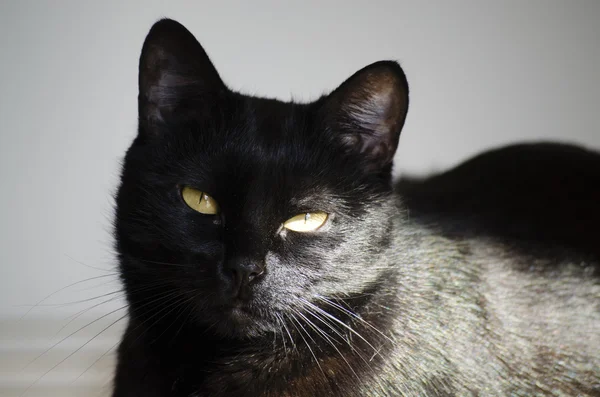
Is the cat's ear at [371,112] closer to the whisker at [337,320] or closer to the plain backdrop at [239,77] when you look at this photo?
the whisker at [337,320]

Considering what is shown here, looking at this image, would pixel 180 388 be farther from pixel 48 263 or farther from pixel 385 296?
pixel 48 263

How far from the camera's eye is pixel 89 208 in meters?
1.69

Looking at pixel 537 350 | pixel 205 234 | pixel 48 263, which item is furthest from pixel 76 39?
pixel 537 350

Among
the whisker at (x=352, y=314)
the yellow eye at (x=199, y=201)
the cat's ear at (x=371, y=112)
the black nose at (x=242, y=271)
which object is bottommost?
the whisker at (x=352, y=314)

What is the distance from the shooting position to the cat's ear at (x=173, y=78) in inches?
37.9

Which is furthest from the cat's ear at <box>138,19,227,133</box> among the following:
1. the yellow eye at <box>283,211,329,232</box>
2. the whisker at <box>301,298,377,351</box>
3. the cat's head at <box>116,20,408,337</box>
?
the whisker at <box>301,298,377,351</box>

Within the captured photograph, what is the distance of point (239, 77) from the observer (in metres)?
1.73

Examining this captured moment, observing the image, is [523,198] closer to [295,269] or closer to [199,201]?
[295,269]

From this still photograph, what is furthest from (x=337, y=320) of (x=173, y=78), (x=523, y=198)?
(x=523, y=198)

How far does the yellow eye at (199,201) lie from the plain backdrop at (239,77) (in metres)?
0.52

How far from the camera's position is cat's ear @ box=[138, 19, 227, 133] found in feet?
3.15

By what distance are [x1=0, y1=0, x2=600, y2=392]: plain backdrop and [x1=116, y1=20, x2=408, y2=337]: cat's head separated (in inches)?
18.5

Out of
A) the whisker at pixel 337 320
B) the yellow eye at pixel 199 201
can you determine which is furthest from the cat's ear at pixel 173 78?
the whisker at pixel 337 320

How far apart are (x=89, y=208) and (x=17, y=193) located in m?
0.20
